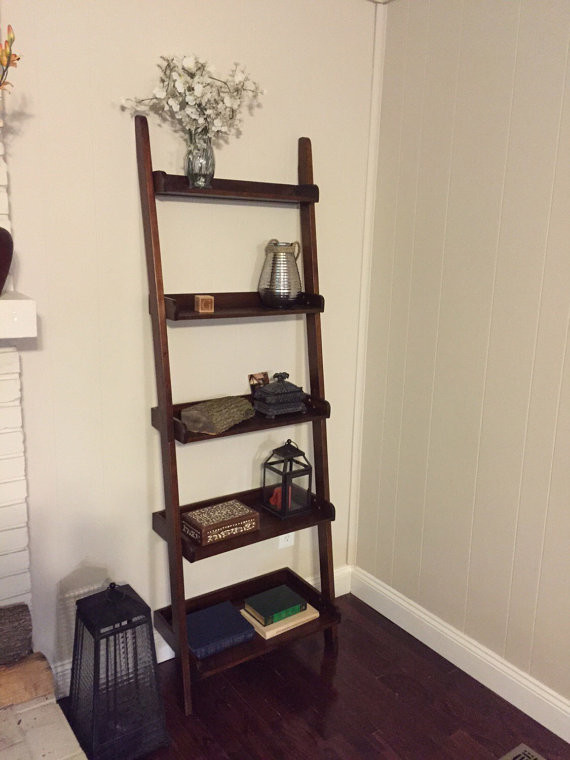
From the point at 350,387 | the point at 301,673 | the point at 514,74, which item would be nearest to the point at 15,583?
the point at 301,673

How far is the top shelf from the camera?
189 centimetres

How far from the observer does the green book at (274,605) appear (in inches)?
88.7

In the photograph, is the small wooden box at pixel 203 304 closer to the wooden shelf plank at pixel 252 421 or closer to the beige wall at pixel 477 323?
the wooden shelf plank at pixel 252 421

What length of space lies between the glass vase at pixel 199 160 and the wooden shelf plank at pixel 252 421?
0.75 metres

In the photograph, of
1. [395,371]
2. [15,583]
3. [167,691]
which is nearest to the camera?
[15,583]

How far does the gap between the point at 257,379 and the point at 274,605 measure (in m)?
0.84

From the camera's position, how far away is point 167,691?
2.16 m

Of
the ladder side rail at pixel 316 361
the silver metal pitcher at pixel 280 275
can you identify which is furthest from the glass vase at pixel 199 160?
the ladder side rail at pixel 316 361

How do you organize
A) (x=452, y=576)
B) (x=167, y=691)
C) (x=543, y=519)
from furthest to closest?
(x=452, y=576) < (x=167, y=691) < (x=543, y=519)

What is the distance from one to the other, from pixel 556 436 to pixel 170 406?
121cm

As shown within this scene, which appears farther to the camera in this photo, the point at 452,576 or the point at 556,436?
the point at 452,576

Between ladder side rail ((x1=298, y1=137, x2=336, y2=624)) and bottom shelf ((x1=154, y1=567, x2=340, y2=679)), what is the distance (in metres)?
0.07

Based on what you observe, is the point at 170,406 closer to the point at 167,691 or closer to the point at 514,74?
the point at 167,691

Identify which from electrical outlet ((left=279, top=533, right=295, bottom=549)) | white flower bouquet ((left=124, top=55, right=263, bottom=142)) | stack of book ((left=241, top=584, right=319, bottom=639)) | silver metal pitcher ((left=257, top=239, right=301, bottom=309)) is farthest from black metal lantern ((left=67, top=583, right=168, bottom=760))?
white flower bouquet ((left=124, top=55, right=263, bottom=142))
